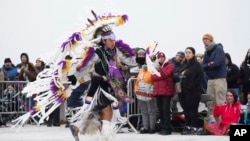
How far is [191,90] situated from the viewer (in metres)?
11.1

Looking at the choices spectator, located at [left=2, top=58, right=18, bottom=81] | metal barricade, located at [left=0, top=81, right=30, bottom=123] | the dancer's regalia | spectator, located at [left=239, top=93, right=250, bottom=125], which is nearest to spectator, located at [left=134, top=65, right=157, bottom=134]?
spectator, located at [left=239, top=93, right=250, bottom=125]

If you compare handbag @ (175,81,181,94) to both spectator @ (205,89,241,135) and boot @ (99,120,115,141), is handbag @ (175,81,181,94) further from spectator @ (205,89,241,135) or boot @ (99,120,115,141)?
boot @ (99,120,115,141)

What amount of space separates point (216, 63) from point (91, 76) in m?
2.80

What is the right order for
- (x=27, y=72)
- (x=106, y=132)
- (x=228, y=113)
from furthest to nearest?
(x=27, y=72)
(x=228, y=113)
(x=106, y=132)

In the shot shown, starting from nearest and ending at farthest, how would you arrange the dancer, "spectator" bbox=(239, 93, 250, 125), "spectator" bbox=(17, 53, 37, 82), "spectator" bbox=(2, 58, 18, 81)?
1. the dancer
2. "spectator" bbox=(239, 93, 250, 125)
3. "spectator" bbox=(17, 53, 37, 82)
4. "spectator" bbox=(2, 58, 18, 81)

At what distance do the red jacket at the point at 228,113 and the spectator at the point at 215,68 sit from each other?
43 cm

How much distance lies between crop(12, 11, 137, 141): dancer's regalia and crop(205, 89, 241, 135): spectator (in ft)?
Answer: 6.99

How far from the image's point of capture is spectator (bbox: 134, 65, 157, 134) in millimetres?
11531

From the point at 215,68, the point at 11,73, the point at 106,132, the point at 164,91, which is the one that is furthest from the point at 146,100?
the point at 11,73

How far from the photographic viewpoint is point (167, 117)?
1129cm

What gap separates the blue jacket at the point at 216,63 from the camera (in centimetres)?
1124

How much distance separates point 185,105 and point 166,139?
103cm

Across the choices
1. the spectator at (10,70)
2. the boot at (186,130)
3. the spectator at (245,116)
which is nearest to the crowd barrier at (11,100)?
the spectator at (10,70)

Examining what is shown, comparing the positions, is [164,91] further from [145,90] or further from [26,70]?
[26,70]
